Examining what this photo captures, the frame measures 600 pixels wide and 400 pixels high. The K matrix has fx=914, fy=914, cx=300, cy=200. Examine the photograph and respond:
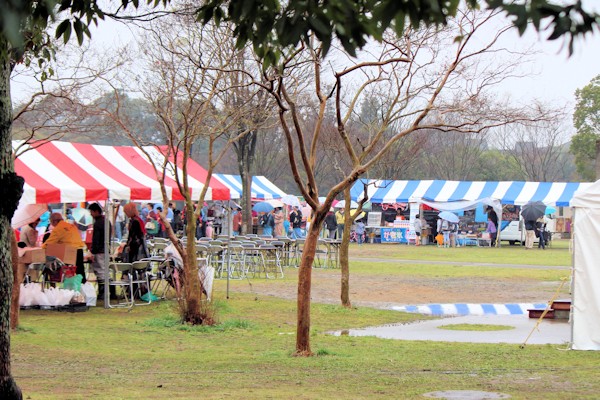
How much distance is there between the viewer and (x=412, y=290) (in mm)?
21891

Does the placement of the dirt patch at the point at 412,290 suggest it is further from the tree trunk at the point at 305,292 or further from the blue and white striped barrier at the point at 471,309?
the tree trunk at the point at 305,292

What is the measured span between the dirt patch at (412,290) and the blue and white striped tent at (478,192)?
19.4 metres

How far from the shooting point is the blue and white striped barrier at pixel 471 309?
58.2 ft

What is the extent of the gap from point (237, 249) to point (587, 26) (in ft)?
70.9

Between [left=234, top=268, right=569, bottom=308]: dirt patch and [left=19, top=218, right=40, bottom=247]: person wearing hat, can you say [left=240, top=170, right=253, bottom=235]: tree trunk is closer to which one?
[left=234, top=268, right=569, bottom=308]: dirt patch

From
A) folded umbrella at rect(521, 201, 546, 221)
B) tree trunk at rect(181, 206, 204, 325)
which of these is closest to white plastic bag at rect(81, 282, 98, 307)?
tree trunk at rect(181, 206, 204, 325)

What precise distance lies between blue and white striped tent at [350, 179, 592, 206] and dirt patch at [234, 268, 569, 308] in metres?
19.4

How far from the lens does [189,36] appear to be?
50.6 ft

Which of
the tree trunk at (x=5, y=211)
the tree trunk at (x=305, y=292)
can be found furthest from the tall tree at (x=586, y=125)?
the tree trunk at (x=5, y=211)

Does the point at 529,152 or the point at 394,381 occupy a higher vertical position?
the point at 529,152

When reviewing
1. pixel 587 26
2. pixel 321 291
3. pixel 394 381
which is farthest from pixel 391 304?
pixel 587 26

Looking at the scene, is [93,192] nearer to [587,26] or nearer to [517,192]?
[587,26]

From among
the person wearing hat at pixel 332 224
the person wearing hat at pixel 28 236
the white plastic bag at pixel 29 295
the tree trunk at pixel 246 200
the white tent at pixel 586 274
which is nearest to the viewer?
the white tent at pixel 586 274

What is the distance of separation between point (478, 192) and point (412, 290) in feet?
81.3
